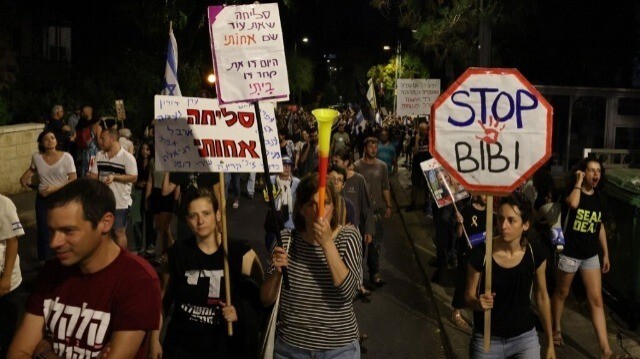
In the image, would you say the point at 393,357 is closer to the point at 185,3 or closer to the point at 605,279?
the point at 605,279

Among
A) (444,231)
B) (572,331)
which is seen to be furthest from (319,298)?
(444,231)

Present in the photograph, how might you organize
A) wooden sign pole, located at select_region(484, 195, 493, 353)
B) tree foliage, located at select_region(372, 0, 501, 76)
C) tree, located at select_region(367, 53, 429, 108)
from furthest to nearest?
tree, located at select_region(367, 53, 429, 108)
tree foliage, located at select_region(372, 0, 501, 76)
wooden sign pole, located at select_region(484, 195, 493, 353)

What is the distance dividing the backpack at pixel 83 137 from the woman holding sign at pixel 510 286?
1321 cm

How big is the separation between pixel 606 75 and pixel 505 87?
15100mm

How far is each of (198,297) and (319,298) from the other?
73 cm

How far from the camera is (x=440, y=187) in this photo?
344 inches

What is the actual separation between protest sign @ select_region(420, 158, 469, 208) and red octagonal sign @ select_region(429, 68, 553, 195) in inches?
163

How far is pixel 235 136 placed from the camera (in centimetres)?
518

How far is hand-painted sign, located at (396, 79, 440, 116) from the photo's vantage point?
15844 mm

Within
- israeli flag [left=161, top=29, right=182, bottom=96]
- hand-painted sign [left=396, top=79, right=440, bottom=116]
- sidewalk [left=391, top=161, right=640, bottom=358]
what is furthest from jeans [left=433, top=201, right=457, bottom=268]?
hand-painted sign [left=396, top=79, right=440, bottom=116]

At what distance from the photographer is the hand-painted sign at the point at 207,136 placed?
5.15 m

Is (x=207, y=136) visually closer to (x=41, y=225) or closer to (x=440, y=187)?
(x=440, y=187)

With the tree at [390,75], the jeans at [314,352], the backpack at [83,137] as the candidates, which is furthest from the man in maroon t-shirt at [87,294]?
the tree at [390,75]

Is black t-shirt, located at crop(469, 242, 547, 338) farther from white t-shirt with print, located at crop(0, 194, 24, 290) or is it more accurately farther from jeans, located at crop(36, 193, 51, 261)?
jeans, located at crop(36, 193, 51, 261)
